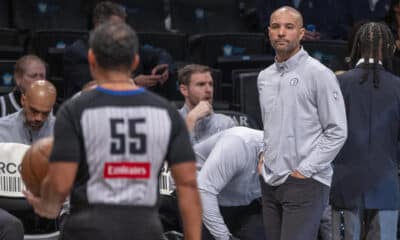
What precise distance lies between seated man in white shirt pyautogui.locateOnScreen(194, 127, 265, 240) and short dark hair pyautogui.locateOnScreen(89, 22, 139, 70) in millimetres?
2215

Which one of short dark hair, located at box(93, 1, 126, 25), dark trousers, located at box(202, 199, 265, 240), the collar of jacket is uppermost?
short dark hair, located at box(93, 1, 126, 25)

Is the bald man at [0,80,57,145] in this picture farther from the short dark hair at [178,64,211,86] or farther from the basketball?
the basketball

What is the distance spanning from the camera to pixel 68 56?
27.0ft

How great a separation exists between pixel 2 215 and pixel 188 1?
197 inches

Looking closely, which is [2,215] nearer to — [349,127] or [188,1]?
[349,127]

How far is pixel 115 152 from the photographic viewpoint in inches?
141

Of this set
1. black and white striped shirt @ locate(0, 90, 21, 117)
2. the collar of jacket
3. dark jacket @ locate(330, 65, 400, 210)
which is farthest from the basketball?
black and white striped shirt @ locate(0, 90, 21, 117)

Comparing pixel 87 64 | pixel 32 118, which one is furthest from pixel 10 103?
pixel 87 64

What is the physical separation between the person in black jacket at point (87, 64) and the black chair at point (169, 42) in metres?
0.62

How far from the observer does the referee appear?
3.57 m

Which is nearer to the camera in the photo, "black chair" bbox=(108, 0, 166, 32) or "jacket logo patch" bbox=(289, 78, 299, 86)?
"jacket logo patch" bbox=(289, 78, 299, 86)

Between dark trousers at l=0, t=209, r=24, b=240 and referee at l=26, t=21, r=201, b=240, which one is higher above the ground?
referee at l=26, t=21, r=201, b=240

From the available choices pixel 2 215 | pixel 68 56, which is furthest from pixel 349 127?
pixel 68 56

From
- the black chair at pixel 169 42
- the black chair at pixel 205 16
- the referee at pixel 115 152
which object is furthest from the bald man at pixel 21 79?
the referee at pixel 115 152
